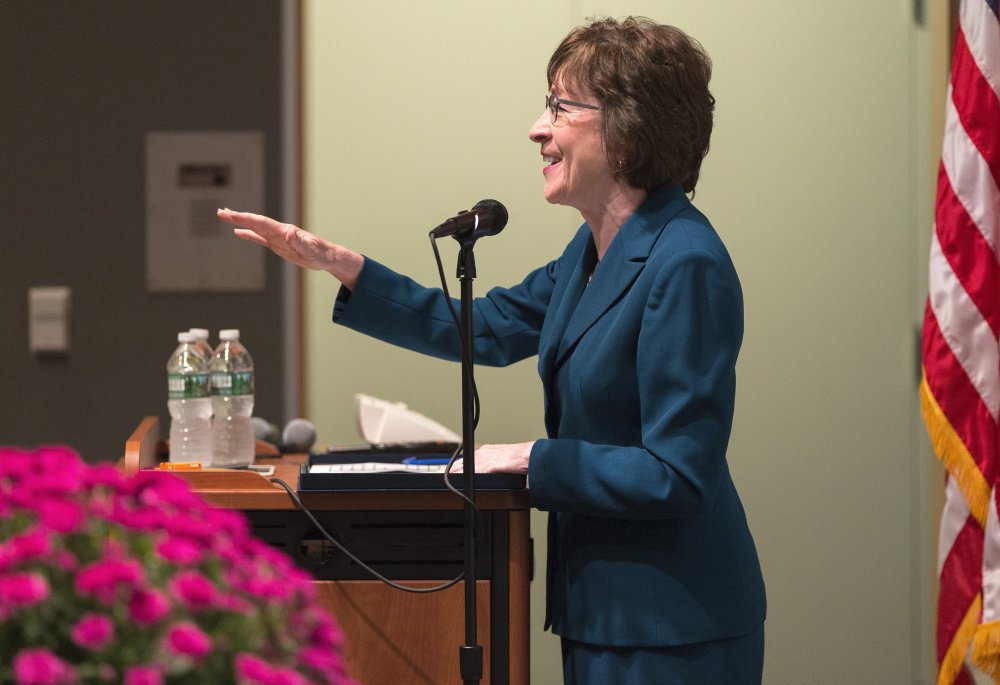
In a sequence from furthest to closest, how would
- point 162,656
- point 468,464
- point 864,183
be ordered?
point 864,183
point 468,464
point 162,656

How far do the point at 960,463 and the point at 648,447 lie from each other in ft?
3.89

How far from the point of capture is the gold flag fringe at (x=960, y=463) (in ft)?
8.27

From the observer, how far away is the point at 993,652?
94.0 inches

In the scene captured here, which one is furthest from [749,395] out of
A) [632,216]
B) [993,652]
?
[632,216]

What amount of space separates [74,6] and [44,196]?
53cm

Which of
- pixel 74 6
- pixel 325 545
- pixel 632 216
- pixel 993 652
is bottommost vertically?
pixel 993 652

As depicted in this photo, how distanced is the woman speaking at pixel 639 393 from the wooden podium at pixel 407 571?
78 mm

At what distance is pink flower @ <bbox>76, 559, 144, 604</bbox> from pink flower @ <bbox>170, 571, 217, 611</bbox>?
21 millimetres

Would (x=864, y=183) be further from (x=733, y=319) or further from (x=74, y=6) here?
(x=74, y=6)

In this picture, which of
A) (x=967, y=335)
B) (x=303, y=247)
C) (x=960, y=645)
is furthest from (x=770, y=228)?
(x=303, y=247)

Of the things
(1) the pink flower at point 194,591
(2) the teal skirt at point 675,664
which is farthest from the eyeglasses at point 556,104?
(1) the pink flower at point 194,591

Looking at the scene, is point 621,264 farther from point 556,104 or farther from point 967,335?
point 967,335

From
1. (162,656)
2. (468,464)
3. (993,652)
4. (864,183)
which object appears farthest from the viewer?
(864,183)

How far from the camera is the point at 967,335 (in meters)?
2.56
